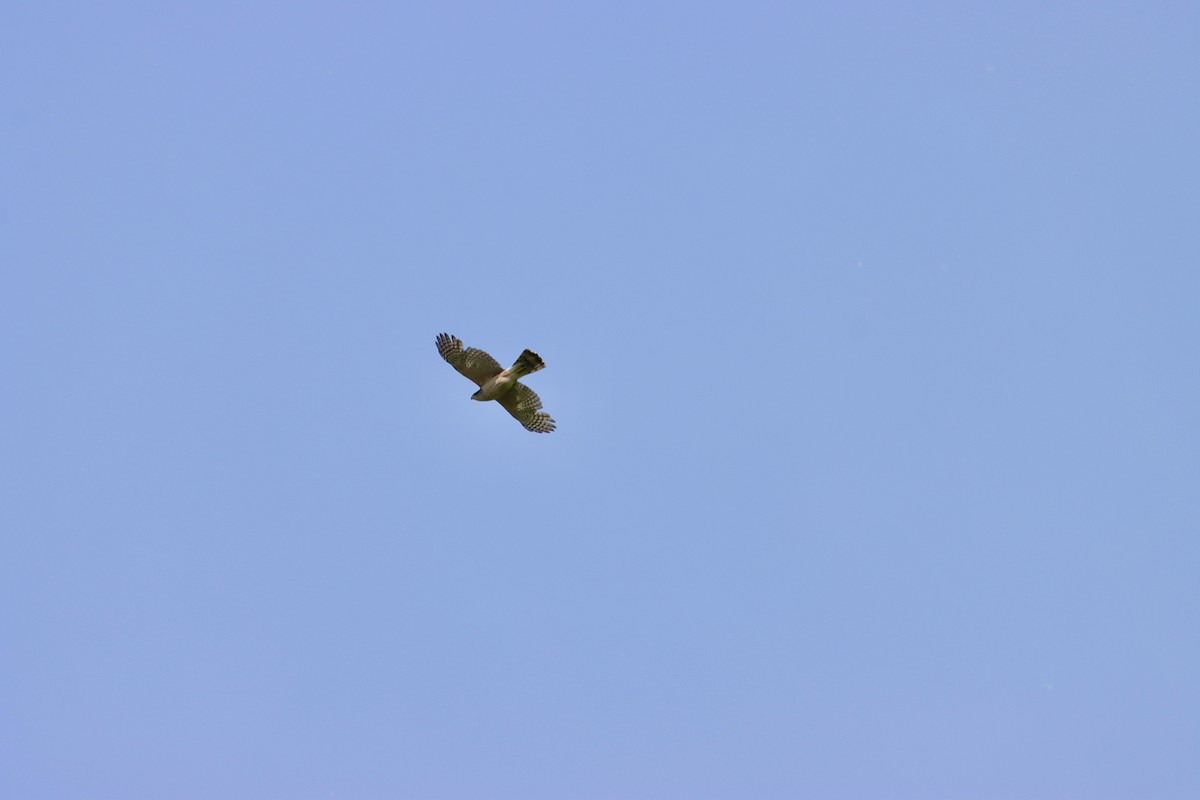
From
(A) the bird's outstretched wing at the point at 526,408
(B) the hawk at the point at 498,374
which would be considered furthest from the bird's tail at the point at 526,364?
(A) the bird's outstretched wing at the point at 526,408

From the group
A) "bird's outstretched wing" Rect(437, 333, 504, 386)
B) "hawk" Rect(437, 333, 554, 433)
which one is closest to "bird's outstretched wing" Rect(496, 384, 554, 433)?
"hawk" Rect(437, 333, 554, 433)

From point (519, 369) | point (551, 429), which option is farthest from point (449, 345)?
point (551, 429)

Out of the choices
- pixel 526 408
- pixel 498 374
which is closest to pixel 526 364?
pixel 498 374

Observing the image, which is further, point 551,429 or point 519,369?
point 551,429

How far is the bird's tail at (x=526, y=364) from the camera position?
109 ft

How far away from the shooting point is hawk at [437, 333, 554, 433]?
1324 inches

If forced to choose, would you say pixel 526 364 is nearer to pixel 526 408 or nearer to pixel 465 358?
pixel 465 358

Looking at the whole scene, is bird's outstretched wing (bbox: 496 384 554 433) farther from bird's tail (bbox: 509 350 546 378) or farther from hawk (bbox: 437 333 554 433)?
bird's tail (bbox: 509 350 546 378)

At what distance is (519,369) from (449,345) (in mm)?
1698

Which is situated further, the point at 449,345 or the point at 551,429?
the point at 551,429

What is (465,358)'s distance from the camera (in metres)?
33.8

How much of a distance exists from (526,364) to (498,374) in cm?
104

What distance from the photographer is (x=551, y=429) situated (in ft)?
120

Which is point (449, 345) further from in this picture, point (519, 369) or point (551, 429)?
point (551, 429)
